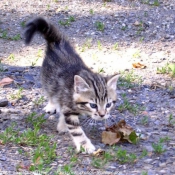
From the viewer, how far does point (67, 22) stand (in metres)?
10.5

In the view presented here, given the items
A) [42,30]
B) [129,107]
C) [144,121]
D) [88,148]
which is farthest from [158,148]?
[42,30]

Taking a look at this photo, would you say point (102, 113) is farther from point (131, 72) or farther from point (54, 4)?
point (54, 4)

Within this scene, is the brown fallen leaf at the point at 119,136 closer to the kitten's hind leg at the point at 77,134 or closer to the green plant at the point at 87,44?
the kitten's hind leg at the point at 77,134

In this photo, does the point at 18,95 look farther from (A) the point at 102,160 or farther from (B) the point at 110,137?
(A) the point at 102,160

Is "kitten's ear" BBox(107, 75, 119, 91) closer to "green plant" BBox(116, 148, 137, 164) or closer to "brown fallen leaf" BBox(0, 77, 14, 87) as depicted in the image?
"green plant" BBox(116, 148, 137, 164)

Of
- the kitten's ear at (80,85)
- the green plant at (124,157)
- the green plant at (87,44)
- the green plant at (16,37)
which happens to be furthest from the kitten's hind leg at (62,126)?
the green plant at (16,37)

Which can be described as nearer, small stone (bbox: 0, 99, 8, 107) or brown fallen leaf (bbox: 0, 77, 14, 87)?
small stone (bbox: 0, 99, 8, 107)

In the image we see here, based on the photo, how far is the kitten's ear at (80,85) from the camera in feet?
Result: 18.1

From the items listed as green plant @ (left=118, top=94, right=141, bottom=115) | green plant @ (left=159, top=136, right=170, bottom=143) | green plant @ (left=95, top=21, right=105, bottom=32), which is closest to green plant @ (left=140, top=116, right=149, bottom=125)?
green plant @ (left=118, top=94, right=141, bottom=115)

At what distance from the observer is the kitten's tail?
623 cm

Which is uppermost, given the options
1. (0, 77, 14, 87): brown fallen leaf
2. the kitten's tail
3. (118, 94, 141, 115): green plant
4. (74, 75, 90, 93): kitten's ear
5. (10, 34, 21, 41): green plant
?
the kitten's tail

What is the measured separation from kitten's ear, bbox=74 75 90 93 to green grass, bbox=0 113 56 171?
2.10ft

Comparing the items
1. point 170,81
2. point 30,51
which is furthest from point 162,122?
point 30,51

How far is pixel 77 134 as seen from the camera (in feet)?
18.4
